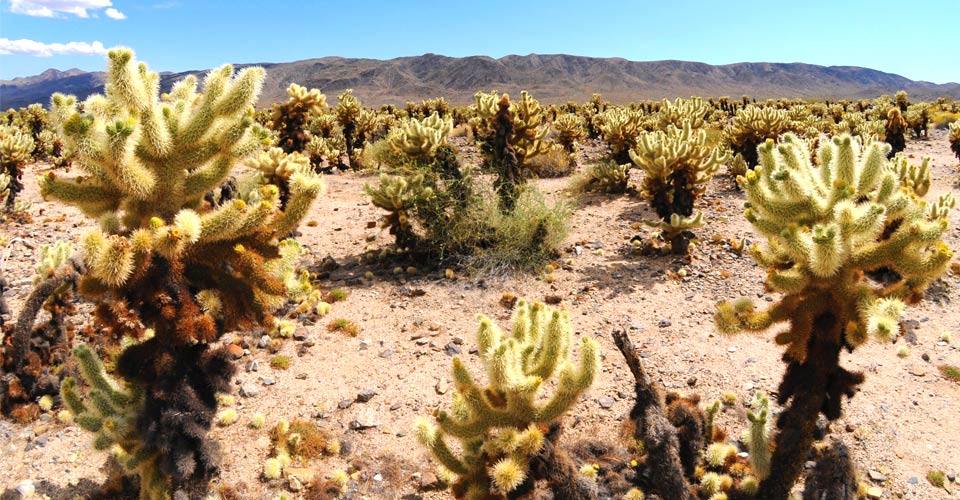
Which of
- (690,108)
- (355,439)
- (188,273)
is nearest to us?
(188,273)

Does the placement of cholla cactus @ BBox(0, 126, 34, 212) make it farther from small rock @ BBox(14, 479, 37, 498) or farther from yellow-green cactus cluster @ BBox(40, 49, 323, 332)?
yellow-green cactus cluster @ BBox(40, 49, 323, 332)

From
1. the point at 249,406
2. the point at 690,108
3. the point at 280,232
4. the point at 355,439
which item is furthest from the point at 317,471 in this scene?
the point at 690,108

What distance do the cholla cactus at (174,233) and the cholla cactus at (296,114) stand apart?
833cm

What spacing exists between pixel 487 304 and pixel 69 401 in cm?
460

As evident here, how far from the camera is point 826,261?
2.93m

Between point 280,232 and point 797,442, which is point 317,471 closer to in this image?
point 280,232

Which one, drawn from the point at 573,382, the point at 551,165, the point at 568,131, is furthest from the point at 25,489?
the point at 568,131

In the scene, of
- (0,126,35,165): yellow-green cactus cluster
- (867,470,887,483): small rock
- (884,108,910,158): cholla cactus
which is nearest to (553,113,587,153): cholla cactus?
(884,108,910,158): cholla cactus

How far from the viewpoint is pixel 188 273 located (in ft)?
10.7

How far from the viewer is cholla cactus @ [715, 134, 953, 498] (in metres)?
2.98

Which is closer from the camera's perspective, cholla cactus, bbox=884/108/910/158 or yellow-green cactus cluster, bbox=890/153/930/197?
yellow-green cactus cluster, bbox=890/153/930/197

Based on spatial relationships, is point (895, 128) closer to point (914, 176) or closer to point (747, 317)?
point (914, 176)

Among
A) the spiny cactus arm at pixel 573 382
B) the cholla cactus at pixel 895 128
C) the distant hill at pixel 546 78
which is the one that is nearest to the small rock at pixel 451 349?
the spiny cactus arm at pixel 573 382

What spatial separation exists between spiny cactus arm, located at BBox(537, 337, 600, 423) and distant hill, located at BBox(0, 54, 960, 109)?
104 metres
